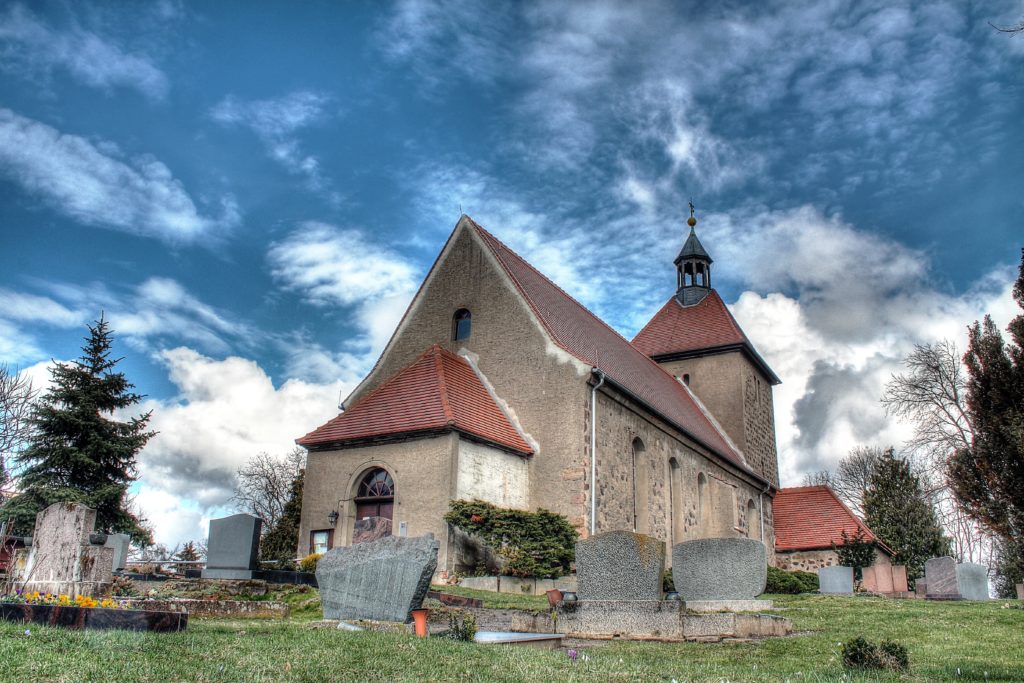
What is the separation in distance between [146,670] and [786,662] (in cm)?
553

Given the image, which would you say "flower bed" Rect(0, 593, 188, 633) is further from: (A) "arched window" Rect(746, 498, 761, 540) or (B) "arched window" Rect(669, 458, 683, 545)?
(A) "arched window" Rect(746, 498, 761, 540)

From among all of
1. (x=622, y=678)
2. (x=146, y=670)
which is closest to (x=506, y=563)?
(x=622, y=678)

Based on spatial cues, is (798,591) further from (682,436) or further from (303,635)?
(303,635)

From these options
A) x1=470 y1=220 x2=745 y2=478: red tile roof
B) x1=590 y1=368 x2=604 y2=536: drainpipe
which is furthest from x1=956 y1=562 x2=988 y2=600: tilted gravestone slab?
x1=590 y1=368 x2=604 y2=536: drainpipe

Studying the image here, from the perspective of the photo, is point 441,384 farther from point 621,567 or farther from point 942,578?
point 942,578

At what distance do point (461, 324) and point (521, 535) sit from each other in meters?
6.46

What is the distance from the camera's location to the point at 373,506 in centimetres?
1706

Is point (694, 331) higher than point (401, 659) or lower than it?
higher

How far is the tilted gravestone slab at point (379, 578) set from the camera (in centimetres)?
898

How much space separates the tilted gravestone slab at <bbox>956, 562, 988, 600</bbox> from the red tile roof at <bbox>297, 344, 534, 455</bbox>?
11.2m

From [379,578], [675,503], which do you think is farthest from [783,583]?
[379,578]

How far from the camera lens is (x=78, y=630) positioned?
241 inches

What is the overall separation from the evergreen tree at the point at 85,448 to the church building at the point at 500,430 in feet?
24.6

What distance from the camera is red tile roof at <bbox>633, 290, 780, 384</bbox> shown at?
97.7 feet
